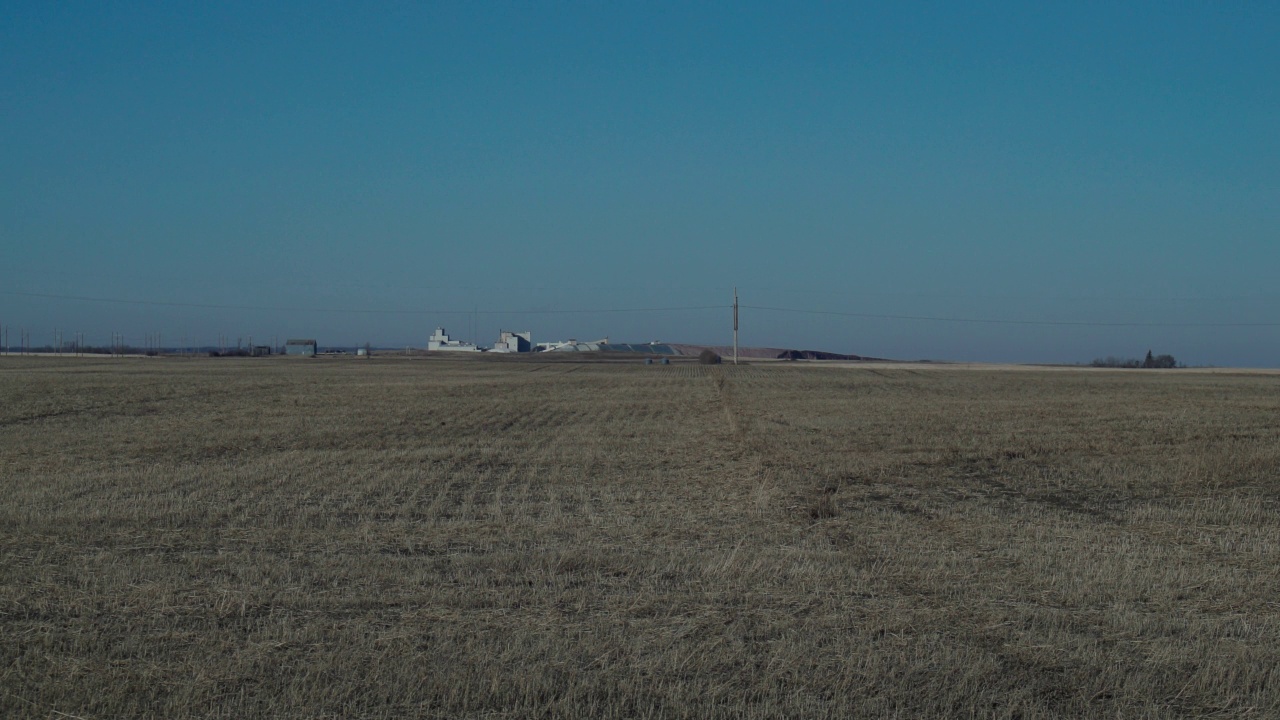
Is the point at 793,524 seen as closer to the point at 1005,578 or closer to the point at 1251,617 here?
the point at 1005,578

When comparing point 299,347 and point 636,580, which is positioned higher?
point 299,347

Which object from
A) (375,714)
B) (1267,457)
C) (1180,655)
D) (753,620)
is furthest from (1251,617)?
(1267,457)

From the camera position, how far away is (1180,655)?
22.4 ft

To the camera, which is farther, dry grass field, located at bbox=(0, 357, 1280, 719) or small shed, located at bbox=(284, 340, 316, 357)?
small shed, located at bbox=(284, 340, 316, 357)

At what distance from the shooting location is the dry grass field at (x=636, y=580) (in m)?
6.12

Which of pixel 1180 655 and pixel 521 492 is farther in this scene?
pixel 521 492

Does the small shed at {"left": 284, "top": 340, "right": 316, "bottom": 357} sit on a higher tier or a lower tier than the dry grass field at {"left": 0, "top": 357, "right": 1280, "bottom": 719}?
higher

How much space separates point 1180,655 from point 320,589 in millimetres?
6508

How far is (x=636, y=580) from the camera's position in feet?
29.3

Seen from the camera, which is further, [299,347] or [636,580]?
[299,347]

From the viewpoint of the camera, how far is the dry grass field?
6.12 m

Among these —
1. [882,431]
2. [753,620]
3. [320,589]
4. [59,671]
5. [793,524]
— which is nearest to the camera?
[59,671]

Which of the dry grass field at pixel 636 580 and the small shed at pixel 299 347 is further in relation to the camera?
the small shed at pixel 299 347

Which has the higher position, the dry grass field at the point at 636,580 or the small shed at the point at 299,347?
the small shed at the point at 299,347
